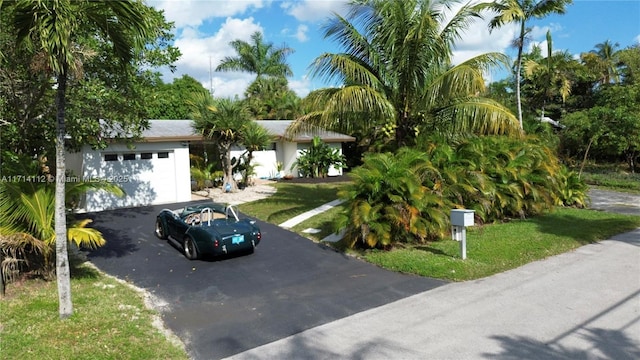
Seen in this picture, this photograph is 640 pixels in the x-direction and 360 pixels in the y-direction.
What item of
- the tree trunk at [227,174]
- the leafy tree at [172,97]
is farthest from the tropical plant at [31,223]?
the tree trunk at [227,174]

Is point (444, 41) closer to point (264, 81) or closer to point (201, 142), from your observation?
point (201, 142)

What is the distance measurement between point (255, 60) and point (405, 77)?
2708 cm

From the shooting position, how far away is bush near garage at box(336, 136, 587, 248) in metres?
9.64

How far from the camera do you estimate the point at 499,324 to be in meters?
5.78

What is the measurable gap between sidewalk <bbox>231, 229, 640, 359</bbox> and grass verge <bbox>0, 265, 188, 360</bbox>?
4.25ft

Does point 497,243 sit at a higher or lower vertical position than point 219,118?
lower

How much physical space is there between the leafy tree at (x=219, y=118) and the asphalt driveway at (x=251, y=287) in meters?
6.94

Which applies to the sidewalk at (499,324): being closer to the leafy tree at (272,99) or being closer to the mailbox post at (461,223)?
the mailbox post at (461,223)

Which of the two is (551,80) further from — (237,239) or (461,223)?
(237,239)

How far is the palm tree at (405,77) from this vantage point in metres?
11.5

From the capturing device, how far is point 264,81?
36844mm

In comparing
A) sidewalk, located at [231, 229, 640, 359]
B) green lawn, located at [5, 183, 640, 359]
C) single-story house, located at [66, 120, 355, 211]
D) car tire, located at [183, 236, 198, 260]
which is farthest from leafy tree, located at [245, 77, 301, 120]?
sidewalk, located at [231, 229, 640, 359]

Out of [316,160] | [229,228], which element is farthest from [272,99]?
[229,228]

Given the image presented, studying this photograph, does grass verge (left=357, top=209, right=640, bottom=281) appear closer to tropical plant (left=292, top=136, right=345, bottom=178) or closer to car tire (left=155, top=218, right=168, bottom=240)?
car tire (left=155, top=218, right=168, bottom=240)
